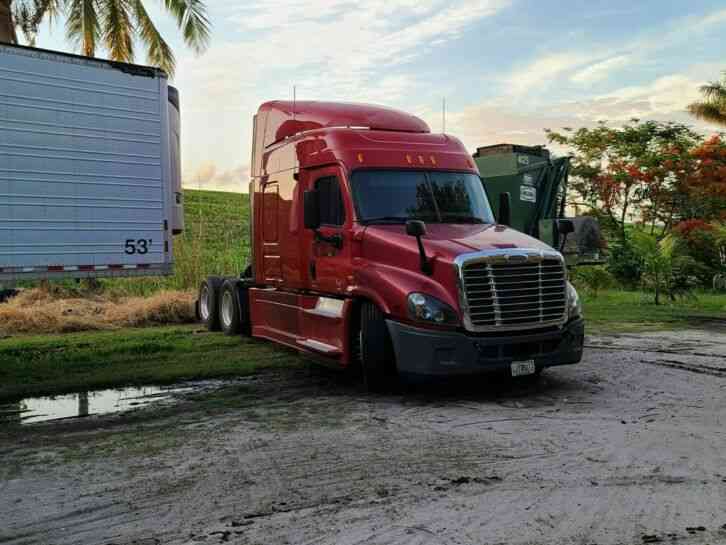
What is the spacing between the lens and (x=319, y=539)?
4.37m

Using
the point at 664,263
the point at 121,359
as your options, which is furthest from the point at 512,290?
the point at 664,263

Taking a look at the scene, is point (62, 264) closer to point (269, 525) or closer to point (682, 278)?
point (269, 525)

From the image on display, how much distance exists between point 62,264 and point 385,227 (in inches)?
155

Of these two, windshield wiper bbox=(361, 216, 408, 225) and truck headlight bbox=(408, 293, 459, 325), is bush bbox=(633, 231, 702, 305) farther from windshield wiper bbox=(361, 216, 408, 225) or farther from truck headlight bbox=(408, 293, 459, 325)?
truck headlight bbox=(408, 293, 459, 325)

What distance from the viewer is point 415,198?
924cm

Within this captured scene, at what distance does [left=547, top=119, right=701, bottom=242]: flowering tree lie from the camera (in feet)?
88.2

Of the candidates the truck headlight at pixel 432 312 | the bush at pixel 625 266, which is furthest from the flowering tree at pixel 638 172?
the truck headlight at pixel 432 312

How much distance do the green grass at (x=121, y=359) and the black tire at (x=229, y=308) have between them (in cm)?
21

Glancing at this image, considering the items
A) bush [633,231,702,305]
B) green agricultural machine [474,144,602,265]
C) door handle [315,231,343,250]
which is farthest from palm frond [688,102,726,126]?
door handle [315,231,343,250]

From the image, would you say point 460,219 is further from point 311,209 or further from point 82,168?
point 82,168

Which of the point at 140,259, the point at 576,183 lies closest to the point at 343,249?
the point at 140,259

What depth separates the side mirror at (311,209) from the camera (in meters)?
9.31

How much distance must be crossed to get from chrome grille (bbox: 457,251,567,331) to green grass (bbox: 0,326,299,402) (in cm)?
346

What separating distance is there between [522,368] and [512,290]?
32.9 inches
